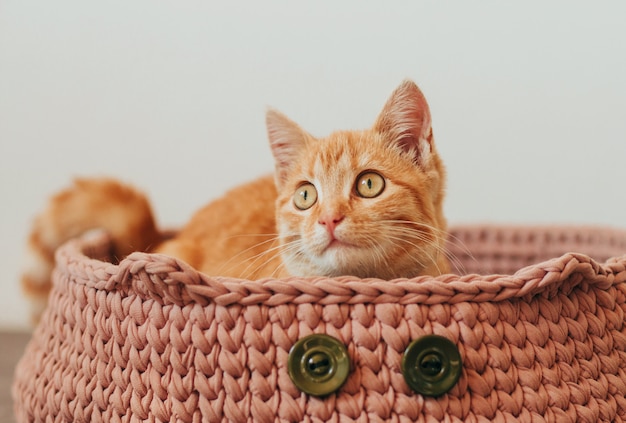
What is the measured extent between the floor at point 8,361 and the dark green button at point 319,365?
0.87 m

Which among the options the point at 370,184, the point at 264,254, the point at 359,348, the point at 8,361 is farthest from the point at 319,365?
the point at 8,361

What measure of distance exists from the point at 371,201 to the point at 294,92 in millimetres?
762

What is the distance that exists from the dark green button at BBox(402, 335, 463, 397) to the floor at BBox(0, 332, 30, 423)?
97 cm

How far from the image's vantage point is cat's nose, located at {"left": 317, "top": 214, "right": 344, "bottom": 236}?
89cm

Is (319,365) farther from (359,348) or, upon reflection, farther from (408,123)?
(408,123)

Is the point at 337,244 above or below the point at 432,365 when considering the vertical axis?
above

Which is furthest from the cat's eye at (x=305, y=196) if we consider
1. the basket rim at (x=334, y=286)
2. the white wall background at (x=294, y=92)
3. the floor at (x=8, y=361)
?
the floor at (x=8, y=361)

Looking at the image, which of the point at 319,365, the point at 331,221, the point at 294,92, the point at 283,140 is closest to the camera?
the point at 319,365

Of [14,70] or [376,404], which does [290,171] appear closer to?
[376,404]

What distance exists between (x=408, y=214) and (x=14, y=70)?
4.62 feet

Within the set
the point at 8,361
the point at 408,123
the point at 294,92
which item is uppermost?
the point at 294,92

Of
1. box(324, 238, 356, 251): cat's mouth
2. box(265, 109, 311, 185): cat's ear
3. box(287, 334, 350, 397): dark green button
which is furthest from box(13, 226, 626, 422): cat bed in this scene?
box(265, 109, 311, 185): cat's ear

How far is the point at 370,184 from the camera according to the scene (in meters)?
0.96

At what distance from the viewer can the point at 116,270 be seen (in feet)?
2.74
